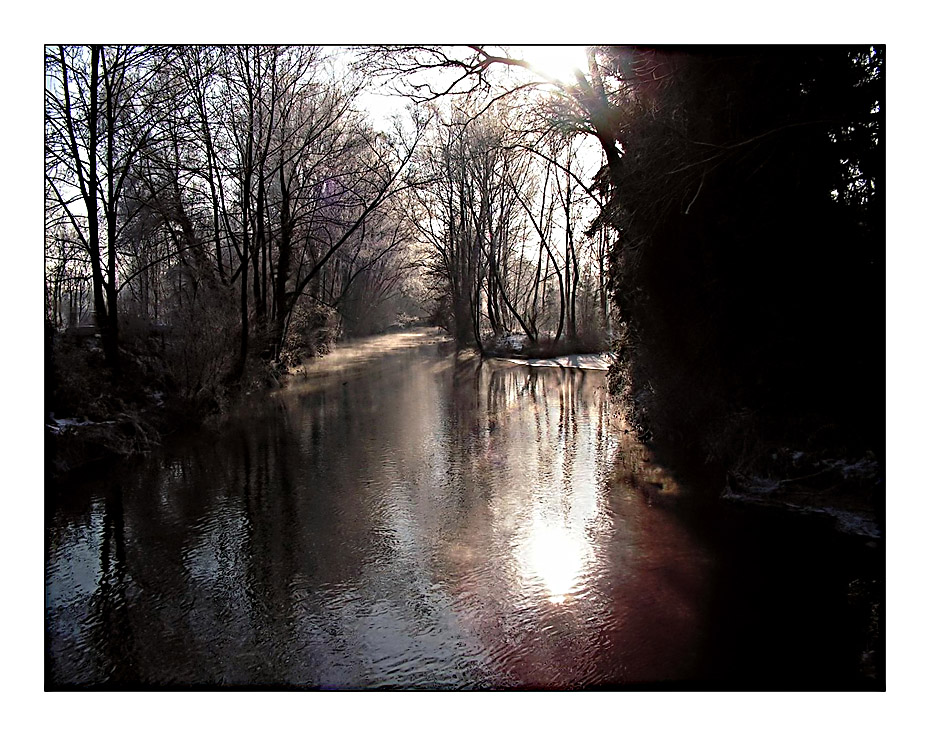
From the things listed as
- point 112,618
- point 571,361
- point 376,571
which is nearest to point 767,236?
point 376,571

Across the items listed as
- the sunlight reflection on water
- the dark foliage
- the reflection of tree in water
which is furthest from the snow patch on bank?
the reflection of tree in water

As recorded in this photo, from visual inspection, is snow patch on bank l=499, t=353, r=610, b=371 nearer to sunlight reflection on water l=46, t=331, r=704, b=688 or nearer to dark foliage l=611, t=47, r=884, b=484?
sunlight reflection on water l=46, t=331, r=704, b=688

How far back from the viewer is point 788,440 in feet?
11.5

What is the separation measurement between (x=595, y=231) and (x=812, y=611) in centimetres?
327

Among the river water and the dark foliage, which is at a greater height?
the dark foliage

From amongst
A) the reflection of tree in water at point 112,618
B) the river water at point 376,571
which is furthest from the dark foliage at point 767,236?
the reflection of tree in water at point 112,618

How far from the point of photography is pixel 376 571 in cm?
293

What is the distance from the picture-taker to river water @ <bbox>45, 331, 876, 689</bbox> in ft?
7.47

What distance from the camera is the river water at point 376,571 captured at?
89.7 inches

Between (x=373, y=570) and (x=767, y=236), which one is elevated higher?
(x=767, y=236)

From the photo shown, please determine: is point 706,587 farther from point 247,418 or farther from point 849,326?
point 247,418

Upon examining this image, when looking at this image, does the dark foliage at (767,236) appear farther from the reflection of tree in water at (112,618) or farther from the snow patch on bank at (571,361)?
the snow patch on bank at (571,361)

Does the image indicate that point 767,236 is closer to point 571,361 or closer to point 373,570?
point 373,570

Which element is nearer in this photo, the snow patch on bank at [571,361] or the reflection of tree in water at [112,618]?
the reflection of tree in water at [112,618]
